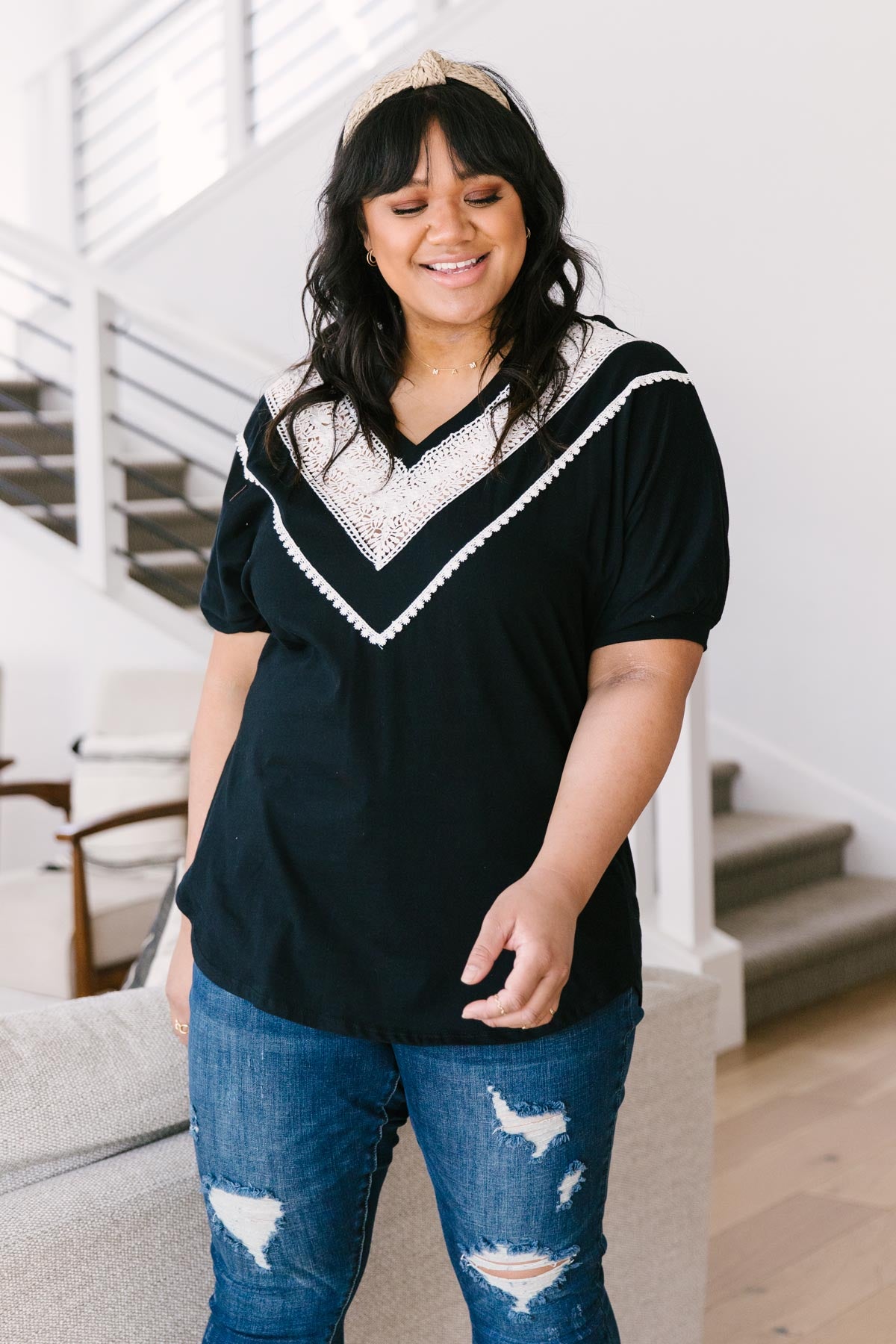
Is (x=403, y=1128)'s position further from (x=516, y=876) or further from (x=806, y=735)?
(x=806, y=735)

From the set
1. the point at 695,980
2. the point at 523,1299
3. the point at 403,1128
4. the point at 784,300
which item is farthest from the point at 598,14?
the point at 523,1299

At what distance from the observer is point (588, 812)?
3.09 ft

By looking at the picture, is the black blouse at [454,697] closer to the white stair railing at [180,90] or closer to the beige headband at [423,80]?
the beige headband at [423,80]

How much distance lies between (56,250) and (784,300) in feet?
6.77

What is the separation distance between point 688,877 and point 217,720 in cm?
211

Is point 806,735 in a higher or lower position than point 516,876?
lower

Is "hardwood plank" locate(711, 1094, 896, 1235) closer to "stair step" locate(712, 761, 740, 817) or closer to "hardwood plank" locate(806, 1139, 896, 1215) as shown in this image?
"hardwood plank" locate(806, 1139, 896, 1215)

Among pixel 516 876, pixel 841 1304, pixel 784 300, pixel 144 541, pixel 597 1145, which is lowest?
pixel 841 1304

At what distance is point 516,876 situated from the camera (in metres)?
0.97

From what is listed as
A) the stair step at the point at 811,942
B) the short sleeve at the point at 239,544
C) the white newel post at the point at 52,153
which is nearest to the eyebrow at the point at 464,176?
the short sleeve at the point at 239,544

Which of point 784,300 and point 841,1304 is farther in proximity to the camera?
point 784,300

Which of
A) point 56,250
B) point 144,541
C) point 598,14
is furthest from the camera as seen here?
point 144,541

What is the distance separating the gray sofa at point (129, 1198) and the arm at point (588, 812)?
42cm

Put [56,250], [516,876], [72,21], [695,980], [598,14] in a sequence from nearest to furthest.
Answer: [516,876]
[695,980]
[56,250]
[598,14]
[72,21]
